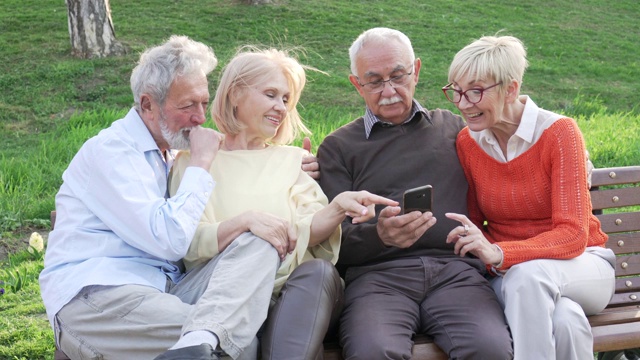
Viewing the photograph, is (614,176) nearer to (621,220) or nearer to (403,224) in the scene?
(621,220)

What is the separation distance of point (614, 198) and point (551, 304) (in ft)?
3.93

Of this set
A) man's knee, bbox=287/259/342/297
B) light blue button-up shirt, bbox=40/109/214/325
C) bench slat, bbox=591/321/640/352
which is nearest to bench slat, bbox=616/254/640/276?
bench slat, bbox=591/321/640/352

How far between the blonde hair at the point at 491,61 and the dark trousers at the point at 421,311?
87 centimetres

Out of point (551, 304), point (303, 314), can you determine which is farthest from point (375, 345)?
point (551, 304)

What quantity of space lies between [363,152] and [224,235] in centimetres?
91

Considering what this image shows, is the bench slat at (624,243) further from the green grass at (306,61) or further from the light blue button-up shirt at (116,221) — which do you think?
the green grass at (306,61)

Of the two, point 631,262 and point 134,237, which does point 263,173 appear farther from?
point 631,262

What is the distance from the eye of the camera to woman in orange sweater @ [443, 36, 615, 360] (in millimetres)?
3414

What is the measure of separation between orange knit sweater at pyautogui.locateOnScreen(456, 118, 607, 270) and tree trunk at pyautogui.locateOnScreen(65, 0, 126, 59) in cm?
804

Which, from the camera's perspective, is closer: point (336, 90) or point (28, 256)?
point (28, 256)

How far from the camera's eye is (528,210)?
3797mm

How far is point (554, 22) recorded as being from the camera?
596 inches

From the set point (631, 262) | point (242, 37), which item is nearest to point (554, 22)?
point (242, 37)

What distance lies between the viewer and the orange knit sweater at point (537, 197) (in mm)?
3586
